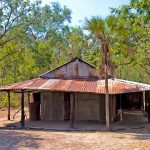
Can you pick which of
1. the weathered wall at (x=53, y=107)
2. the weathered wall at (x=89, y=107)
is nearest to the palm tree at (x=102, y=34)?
the weathered wall at (x=89, y=107)

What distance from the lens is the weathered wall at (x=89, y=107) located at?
2256 centimetres

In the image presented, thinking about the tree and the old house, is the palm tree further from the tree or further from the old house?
the old house

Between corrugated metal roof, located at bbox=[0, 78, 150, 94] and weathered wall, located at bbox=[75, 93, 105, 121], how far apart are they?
4.10 feet

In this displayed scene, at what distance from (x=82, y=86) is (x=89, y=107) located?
2662 millimetres

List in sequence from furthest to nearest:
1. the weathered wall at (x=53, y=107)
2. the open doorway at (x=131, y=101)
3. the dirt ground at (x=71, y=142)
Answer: the open doorway at (x=131, y=101) < the weathered wall at (x=53, y=107) < the dirt ground at (x=71, y=142)

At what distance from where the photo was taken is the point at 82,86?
20562mm

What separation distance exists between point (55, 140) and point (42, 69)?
22110mm

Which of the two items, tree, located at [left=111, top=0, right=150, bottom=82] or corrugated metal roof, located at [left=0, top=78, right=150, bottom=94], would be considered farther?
tree, located at [left=111, top=0, right=150, bottom=82]

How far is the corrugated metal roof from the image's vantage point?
64.0ft

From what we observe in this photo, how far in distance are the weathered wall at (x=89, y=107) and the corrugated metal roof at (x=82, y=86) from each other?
1.25m

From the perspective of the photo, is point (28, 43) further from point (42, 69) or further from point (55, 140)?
point (55, 140)

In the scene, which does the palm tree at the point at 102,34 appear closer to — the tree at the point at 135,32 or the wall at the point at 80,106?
the tree at the point at 135,32

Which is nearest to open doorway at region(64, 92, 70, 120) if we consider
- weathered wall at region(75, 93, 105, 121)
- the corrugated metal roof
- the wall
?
the wall

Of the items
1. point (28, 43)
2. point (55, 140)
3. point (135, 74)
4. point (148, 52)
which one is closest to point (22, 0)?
point (28, 43)
